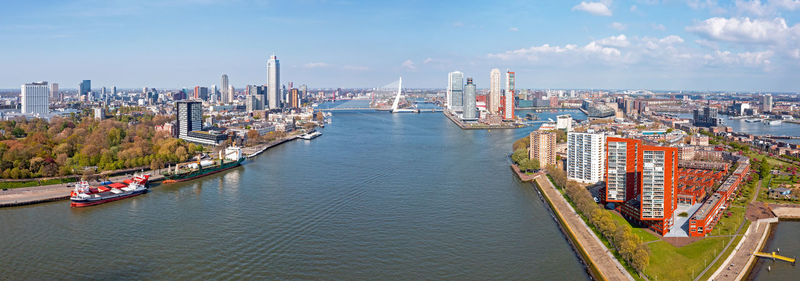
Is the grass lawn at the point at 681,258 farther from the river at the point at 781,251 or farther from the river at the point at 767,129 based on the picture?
the river at the point at 767,129

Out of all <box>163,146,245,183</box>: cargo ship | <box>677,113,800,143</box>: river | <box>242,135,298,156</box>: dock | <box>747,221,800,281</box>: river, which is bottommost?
<box>747,221,800,281</box>: river

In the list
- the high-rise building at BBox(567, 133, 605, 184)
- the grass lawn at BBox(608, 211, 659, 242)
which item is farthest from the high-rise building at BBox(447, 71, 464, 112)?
the grass lawn at BBox(608, 211, 659, 242)

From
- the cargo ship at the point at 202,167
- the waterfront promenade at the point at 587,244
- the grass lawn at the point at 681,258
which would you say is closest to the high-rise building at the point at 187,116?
the cargo ship at the point at 202,167

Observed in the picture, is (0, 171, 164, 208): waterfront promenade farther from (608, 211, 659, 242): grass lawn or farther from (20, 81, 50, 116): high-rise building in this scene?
(20, 81, 50, 116): high-rise building

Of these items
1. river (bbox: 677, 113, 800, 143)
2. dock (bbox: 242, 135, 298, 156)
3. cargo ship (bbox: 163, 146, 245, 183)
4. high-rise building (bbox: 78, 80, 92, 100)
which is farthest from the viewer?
high-rise building (bbox: 78, 80, 92, 100)

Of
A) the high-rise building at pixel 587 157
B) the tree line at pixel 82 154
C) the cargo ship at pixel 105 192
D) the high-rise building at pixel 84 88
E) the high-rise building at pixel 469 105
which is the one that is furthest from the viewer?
the high-rise building at pixel 84 88

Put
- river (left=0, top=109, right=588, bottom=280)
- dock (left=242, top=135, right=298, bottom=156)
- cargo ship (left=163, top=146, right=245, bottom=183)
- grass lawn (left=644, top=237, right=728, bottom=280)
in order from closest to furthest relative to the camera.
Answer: grass lawn (left=644, top=237, right=728, bottom=280) < river (left=0, top=109, right=588, bottom=280) < cargo ship (left=163, top=146, right=245, bottom=183) < dock (left=242, top=135, right=298, bottom=156)

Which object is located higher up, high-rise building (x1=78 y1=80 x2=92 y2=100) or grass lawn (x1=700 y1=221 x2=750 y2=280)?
high-rise building (x1=78 y1=80 x2=92 y2=100)
